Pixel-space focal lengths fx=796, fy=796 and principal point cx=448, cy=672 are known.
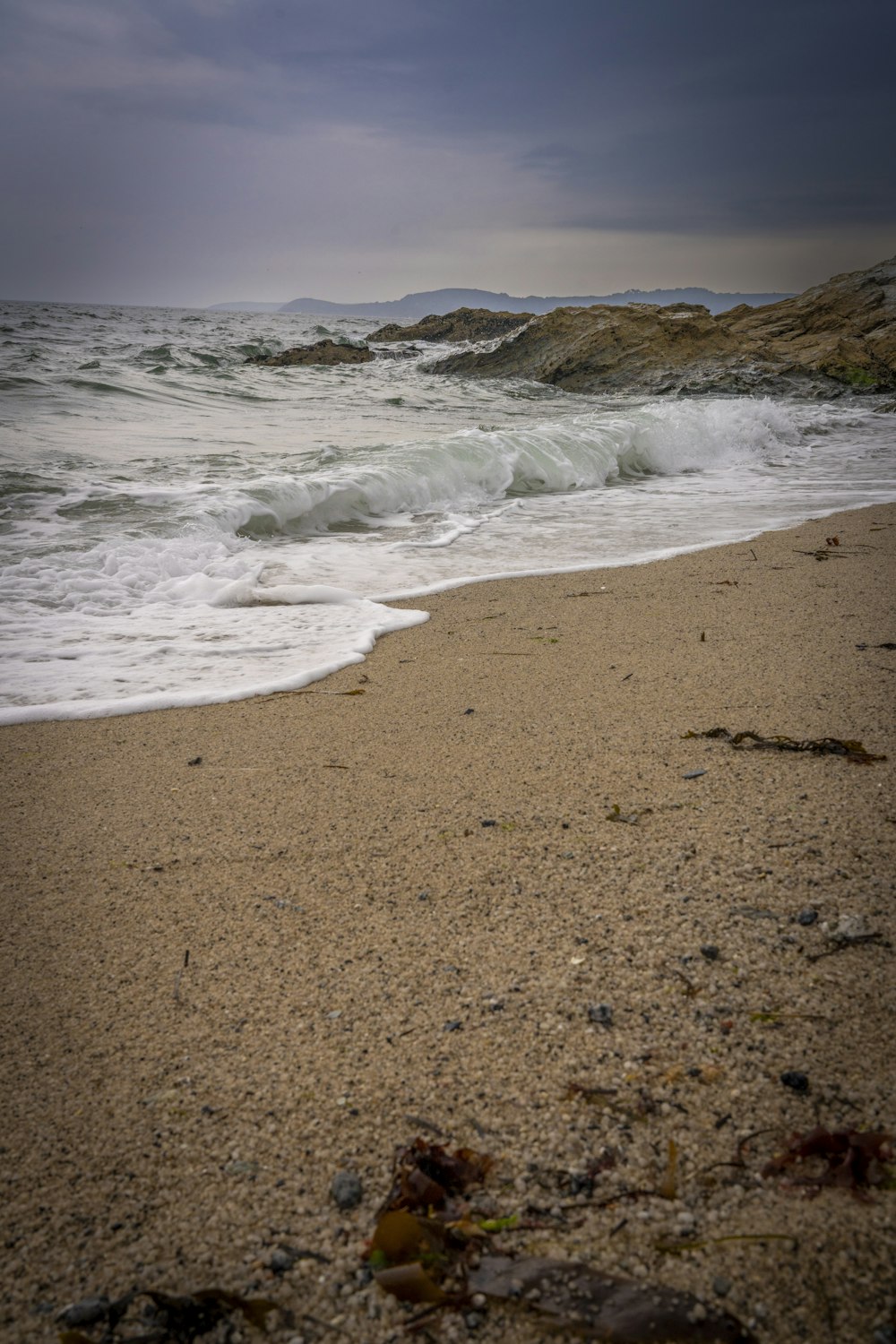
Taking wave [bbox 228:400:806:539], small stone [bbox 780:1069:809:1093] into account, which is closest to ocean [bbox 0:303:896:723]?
wave [bbox 228:400:806:539]

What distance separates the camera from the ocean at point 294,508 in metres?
3.53

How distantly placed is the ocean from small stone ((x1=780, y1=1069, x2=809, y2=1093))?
2212mm

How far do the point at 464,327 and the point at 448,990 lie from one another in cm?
3370

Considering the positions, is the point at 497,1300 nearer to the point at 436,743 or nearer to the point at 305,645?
the point at 436,743

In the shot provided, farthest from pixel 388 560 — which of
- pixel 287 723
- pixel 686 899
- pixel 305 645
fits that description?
pixel 686 899

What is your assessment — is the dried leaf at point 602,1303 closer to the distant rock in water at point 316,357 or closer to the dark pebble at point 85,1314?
the dark pebble at point 85,1314

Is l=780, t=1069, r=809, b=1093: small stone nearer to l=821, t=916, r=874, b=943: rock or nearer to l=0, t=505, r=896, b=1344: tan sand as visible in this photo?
l=0, t=505, r=896, b=1344: tan sand

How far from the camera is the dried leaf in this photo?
87cm

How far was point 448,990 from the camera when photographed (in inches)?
55.6

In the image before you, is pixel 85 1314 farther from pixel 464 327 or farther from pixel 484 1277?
pixel 464 327

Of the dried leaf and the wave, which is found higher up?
the wave

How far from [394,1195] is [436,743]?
145cm

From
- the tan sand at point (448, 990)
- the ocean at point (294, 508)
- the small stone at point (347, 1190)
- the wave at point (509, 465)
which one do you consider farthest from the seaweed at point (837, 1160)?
the wave at point (509, 465)

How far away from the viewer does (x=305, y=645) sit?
3.53 m
